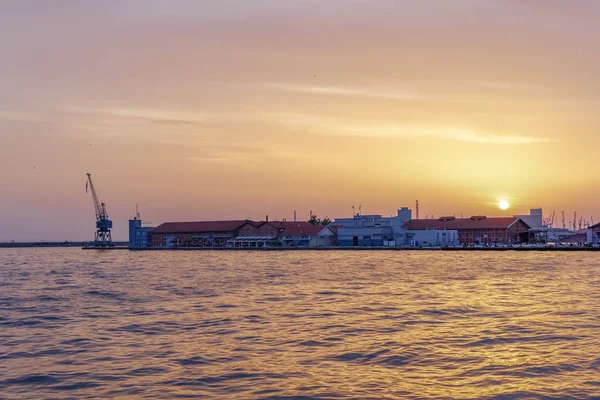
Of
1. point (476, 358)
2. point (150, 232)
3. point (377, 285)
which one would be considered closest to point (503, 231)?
point (150, 232)

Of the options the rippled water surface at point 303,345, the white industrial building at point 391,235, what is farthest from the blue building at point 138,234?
the rippled water surface at point 303,345

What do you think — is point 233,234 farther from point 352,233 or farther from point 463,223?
point 463,223

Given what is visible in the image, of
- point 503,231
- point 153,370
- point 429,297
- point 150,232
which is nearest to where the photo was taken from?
point 153,370

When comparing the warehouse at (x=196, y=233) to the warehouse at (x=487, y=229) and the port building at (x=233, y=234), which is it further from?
the warehouse at (x=487, y=229)

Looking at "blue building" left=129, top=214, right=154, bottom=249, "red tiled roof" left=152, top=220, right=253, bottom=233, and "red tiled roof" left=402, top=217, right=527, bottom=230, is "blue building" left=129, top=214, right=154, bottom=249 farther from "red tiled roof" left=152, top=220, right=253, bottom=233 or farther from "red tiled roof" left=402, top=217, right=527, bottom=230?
"red tiled roof" left=402, top=217, right=527, bottom=230

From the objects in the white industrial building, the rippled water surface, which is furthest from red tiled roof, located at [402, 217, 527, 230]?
the rippled water surface

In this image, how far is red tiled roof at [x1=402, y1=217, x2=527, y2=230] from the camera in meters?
131

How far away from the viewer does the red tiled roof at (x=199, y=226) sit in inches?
5837

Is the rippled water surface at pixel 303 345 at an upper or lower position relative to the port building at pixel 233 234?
lower

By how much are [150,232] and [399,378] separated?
490 feet

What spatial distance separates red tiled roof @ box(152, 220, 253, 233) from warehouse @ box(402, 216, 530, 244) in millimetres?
39192

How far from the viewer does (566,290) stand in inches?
1341

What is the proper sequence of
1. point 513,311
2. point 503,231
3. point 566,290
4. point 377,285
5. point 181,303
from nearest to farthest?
1. point 513,311
2. point 181,303
3. point 566,290
4. point 377,285
5. point 503,231

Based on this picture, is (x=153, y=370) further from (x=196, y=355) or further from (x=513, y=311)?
(x=513, y=311)
